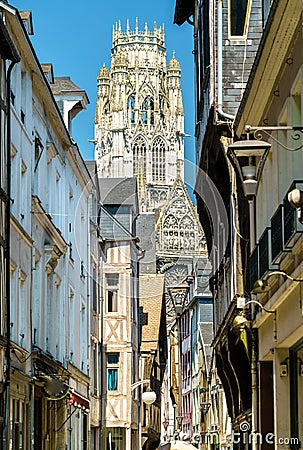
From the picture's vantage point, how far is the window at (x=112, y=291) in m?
44.6

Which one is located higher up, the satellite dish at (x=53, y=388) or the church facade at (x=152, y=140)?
the church facade at (x=152, y=140)

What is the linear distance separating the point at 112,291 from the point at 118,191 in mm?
6633

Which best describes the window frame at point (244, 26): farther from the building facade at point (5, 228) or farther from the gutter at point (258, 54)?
the building facade at point (5, 228)

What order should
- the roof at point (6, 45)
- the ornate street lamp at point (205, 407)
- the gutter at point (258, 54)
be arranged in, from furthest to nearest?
1. the ornate street lamp at point (205, 407)
2. the roof at point (6, 45)
3. the gutter at point (258, 54)

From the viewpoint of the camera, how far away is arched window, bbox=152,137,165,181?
17750 centimetres

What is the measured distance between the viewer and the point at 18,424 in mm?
22953

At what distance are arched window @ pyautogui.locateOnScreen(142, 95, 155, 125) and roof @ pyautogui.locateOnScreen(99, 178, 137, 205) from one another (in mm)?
131137

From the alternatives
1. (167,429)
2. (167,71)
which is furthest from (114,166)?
(167,429)

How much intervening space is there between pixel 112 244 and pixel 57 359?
15.7 m

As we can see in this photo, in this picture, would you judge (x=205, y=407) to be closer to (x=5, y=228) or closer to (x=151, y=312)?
(x=151, y=312)

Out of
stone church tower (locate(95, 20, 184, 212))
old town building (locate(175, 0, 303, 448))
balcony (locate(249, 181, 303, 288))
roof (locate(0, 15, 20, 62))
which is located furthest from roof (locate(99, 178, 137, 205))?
stone church tower (locate(95, 20, 184, 212))

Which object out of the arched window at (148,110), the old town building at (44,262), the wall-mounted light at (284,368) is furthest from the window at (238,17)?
the arched window at (148,110)

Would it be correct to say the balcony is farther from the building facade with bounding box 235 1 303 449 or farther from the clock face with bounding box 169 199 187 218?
the clock face with bounding box 169 199 187 218

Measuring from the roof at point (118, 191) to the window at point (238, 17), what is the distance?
25.2 metres
